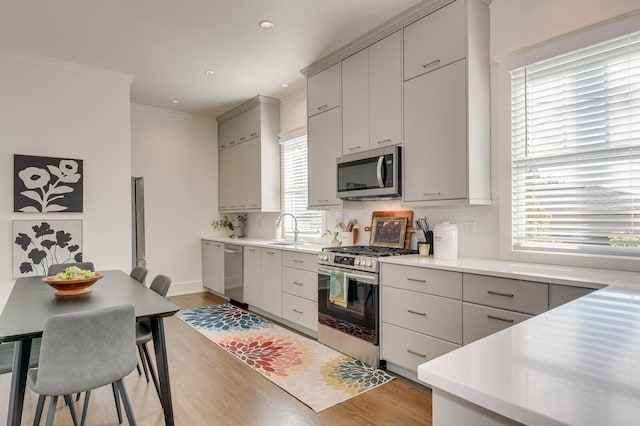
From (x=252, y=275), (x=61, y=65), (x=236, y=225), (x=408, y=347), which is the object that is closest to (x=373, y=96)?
(x=408, y=347)

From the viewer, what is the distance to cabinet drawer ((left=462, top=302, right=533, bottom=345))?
2180 mm

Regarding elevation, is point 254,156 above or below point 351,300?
above

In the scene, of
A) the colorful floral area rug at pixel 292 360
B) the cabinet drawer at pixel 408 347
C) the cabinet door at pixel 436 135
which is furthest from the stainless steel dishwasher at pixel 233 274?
the cabinet door at pixel 436 135

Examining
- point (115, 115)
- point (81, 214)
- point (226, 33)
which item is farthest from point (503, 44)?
point (81, 214)

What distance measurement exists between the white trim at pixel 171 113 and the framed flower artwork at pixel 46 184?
5.82ft

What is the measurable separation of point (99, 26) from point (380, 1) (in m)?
2.39

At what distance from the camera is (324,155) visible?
156 inches

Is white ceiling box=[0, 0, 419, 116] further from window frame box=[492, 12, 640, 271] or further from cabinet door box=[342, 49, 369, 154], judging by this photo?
window frame box=[492, 12, 640, 271]

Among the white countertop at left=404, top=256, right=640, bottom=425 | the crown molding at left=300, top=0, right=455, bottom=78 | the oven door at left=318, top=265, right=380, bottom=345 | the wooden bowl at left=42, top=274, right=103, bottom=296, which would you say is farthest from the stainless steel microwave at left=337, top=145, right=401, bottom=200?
the wooden bowl at left=42, top=274, right=103, bottom=296

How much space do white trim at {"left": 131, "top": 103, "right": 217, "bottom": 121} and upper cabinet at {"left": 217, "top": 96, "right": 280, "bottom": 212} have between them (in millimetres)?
451

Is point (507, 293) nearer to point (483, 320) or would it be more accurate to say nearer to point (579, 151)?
point (483, 320)

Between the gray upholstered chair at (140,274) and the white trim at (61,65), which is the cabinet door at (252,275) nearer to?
the gray upholstered chair at (140,274)

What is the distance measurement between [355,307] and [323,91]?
2250mm

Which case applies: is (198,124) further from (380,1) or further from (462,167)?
(462,167)
